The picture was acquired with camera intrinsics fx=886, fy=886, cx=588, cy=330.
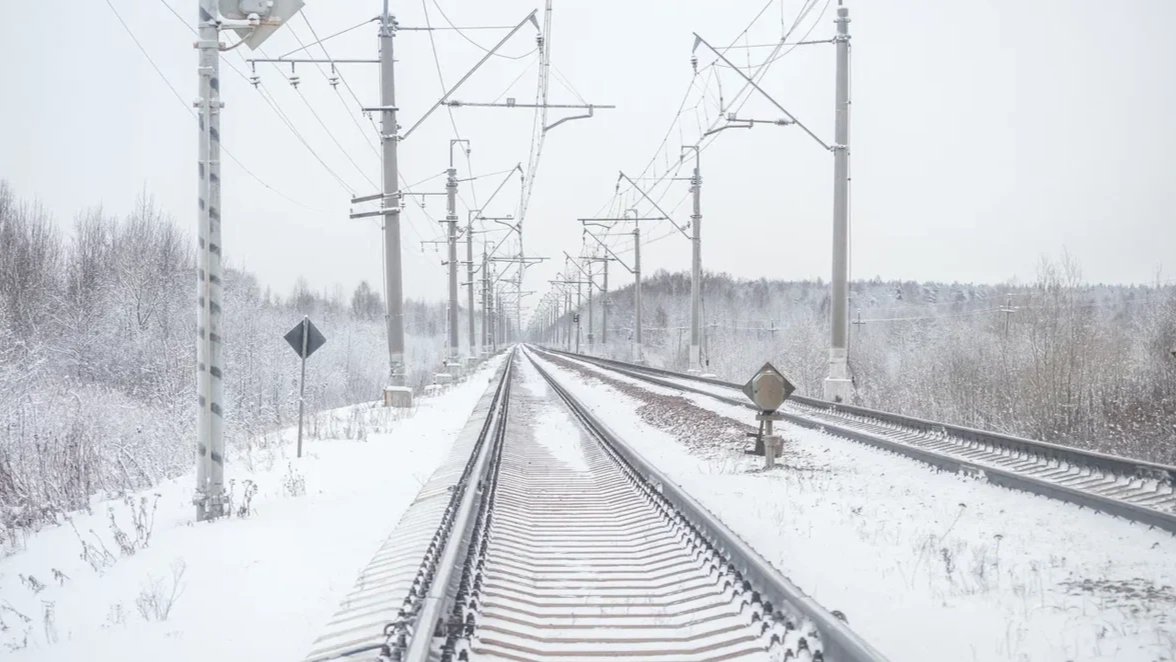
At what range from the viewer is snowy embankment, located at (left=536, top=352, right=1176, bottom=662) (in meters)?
4.64

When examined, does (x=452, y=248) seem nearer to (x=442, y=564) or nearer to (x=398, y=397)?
(x=398, y=397)

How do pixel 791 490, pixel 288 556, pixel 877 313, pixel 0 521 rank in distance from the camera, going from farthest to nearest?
pixel 877 313, pixel 0 521, pixel 791 490, pixel 288 556

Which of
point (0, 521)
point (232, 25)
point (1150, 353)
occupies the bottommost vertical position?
point (0, 521)

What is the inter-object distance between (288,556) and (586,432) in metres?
9.74

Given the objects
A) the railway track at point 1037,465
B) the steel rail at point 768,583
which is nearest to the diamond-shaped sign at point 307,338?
the steel rail at point 768,583

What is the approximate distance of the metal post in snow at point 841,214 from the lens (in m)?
18.8

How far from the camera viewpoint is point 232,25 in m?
8.93

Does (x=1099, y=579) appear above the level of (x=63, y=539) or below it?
above

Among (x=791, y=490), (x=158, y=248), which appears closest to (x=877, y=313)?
(x=158, y=248)

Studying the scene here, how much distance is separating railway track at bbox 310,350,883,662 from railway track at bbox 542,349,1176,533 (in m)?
3.41

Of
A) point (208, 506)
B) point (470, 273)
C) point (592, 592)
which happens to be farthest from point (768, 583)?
point (470, 273)

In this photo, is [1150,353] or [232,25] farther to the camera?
[1150,353]

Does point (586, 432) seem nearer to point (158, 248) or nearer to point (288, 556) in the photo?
point (288, 556)

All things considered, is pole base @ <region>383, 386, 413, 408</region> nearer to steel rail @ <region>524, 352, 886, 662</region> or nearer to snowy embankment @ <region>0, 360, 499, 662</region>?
snowy embankment @ <region>0, 360, 499, 662</region>
